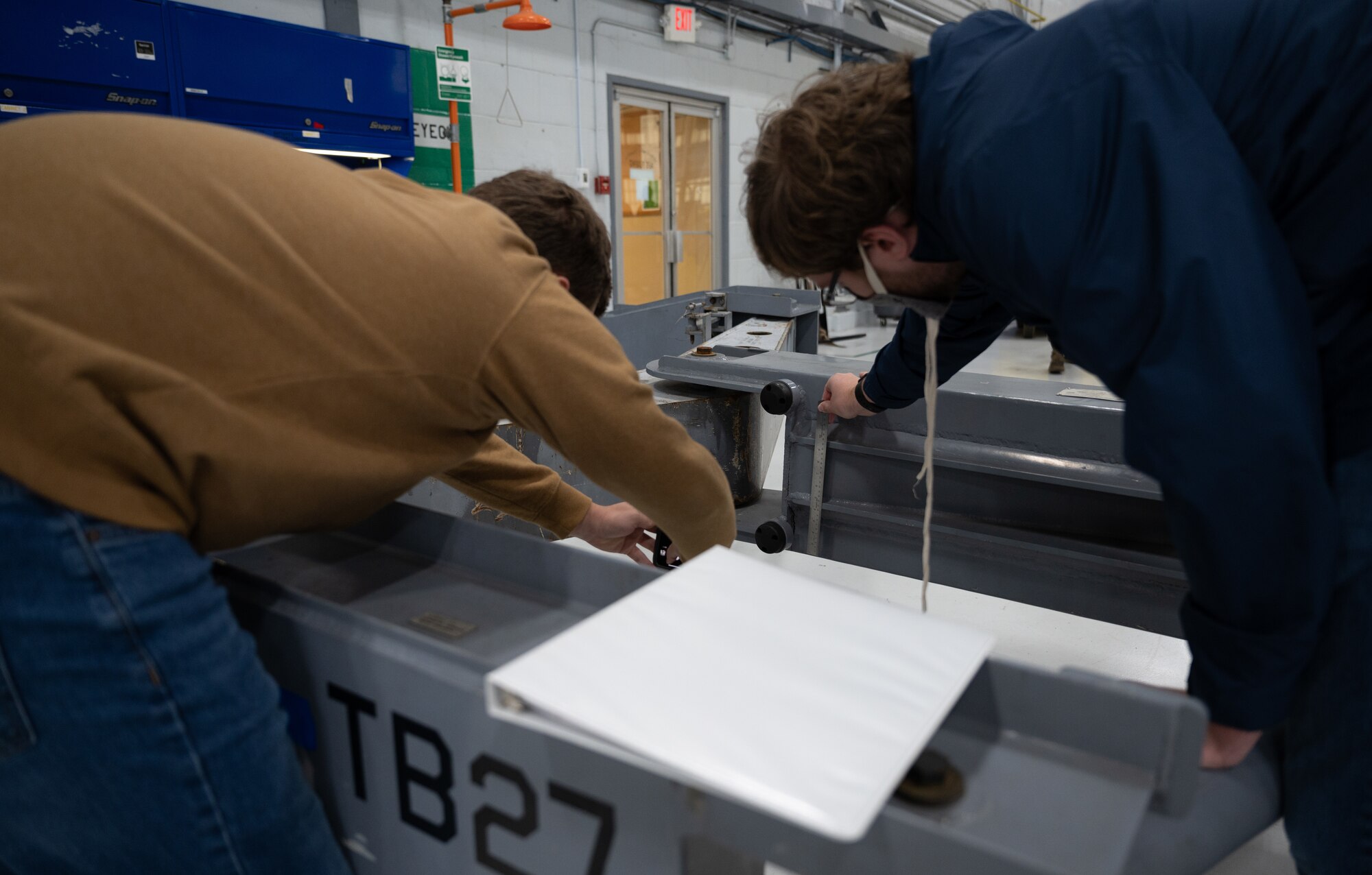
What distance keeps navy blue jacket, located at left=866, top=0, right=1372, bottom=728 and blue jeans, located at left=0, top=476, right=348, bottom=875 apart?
31.0 inches

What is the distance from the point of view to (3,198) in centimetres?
64

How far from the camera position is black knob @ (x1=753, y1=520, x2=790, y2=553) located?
76.1 inches

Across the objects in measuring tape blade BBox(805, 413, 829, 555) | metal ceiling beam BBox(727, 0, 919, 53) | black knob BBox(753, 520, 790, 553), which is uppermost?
metal ceiling beam BBox(727, 0, 919, 53)

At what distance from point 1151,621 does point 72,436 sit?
5.66 feet

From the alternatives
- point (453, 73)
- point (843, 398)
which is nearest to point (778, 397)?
point (843, 398)

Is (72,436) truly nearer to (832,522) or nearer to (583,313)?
(583,313)

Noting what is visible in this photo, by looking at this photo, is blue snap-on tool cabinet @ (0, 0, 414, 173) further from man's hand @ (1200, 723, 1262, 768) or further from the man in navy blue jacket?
man's hand @ (1200, 723, 1262, 768)

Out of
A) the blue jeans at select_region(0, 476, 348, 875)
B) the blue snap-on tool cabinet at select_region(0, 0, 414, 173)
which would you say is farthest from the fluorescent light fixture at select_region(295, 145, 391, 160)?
the blue jeans at select_region(0, 476, 348, 875)

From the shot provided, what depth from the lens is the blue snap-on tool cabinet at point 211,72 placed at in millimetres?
2674

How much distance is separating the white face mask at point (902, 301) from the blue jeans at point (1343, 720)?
45cm

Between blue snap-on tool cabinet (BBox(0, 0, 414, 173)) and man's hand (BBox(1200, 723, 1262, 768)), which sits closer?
man's hand (BBox(1200, 723, 1262, 768))

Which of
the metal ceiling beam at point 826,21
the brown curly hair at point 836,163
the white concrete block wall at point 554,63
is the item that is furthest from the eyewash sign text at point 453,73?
the brown curly hair at point 836,163

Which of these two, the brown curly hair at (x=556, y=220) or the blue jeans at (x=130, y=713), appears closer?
the blue jeans at (x=130, y=713)

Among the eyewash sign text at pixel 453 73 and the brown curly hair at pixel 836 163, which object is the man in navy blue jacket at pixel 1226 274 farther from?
the eyewash sign text at pixel 453 73
